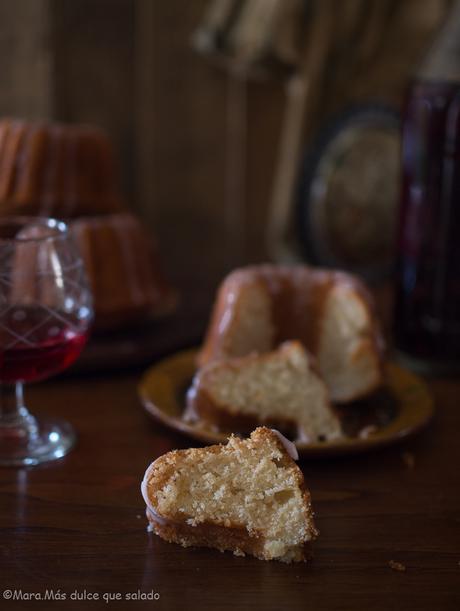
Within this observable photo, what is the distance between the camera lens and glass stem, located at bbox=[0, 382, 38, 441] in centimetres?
87

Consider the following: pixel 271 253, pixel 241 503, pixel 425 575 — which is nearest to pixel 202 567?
pixel 241 503

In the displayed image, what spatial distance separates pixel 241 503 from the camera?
68 cm

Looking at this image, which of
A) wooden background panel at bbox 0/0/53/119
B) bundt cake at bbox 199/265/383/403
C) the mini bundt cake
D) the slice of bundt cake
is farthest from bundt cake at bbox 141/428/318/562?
wooden background panel at bbox 0/0/53/119

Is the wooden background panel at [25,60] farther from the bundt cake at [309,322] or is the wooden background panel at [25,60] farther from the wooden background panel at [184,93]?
the bundt cake at [309,322]

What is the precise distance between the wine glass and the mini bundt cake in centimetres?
22

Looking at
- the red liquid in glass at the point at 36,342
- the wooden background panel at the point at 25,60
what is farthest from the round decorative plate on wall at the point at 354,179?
the red liquid in glass at the point at 36,342

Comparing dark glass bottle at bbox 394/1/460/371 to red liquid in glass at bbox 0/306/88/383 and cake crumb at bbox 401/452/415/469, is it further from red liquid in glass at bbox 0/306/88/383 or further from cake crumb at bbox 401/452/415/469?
red liquid in glass at bbox 0/306/88/383

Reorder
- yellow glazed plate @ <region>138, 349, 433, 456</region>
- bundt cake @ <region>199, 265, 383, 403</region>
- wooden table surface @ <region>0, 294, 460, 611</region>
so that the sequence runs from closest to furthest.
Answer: wooden table surface @ <region>0, 294, 460, 611</region> → yellow glazed plate @ <region>138, 349, 433, 456</region> → bundt cake @ <region>199, 265, 383, 403</region>

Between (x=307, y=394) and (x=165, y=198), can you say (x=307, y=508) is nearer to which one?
(x=307, y=394)

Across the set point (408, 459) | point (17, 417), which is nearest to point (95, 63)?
point (17, 417)

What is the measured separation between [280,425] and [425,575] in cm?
24

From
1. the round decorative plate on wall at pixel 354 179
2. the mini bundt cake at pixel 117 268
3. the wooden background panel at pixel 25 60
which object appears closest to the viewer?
the mini bundt cake at pixel 117 268

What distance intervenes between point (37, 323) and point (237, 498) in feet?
0.91

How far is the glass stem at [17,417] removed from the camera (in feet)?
2.86
